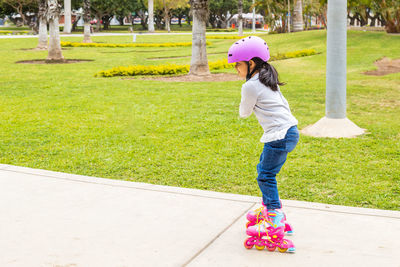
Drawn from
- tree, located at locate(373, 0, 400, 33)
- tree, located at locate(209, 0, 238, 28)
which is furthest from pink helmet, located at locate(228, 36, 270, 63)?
tree, located at locate(209, 0, 238, 28)

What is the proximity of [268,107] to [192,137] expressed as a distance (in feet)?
12.7

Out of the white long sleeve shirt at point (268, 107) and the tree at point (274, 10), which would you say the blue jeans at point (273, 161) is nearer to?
the white long sleeve shirt at point (268, 107)

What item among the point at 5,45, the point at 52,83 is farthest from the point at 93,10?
the point at 52,83

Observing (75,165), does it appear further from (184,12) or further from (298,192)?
(184,12)

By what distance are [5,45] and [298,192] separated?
92.9 ft

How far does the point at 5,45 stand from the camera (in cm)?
2981

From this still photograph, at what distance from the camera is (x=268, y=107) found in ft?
11.8

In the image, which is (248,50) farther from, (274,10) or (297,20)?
(274,10)

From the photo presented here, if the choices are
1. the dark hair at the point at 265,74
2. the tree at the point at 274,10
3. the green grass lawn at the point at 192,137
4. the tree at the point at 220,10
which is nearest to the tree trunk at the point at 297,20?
the tree at the point at 274,10

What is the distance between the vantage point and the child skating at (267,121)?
356 centimetres

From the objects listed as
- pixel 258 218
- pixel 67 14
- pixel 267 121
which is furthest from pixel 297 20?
pixel 258 218

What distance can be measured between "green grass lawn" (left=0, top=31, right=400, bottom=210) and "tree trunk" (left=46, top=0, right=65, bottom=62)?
5.88m

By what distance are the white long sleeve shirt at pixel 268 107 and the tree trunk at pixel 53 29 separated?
1757cm

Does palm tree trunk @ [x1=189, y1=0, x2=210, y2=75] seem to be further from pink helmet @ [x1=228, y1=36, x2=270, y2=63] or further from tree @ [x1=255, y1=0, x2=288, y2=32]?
tree @ [x1=255, y1=0, x2=288, y2=32]
